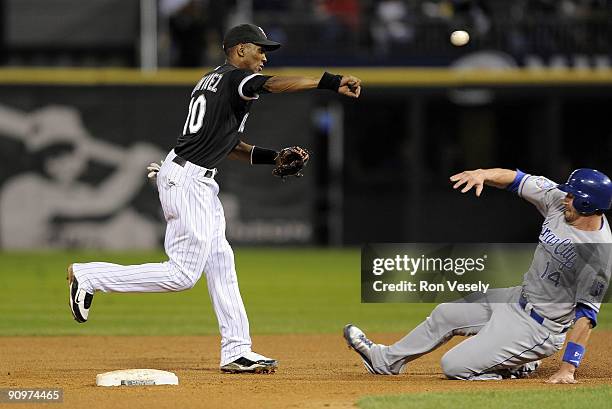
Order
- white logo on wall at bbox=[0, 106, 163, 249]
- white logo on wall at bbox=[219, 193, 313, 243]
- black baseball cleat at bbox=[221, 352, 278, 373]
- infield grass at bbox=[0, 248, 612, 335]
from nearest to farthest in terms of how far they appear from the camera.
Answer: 1. black baseball cleat at bbox=[221, 352, 278, 373]
2. infield grass at bbox=[0, 248, 612, 335]
3. white logo on wall at bbox=[0, 106, 163, 249]
4. white logo on wall at bbox=[219, 193, 313, 243]

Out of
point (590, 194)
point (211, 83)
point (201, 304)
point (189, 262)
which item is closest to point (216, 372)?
point (189, 262)

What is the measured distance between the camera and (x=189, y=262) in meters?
7.38

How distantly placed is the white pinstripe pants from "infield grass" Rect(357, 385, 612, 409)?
1.41m

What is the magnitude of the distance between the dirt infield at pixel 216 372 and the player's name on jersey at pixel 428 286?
1.85ft

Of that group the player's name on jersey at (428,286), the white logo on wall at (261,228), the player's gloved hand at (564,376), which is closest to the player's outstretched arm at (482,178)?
the player's name on jersey at (428,286)

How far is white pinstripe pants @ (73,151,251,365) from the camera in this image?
290 inches

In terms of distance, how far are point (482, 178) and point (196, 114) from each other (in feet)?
6.04

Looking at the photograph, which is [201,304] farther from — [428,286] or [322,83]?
[322,83]

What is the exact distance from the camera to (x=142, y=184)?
2022cm

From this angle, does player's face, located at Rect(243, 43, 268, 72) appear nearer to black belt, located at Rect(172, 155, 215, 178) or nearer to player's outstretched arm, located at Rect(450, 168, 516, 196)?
black belt, located at Rect(172, 155, 215, 178)

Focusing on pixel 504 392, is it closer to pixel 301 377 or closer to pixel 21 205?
pixel 301 377

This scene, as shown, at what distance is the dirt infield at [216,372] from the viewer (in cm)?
660

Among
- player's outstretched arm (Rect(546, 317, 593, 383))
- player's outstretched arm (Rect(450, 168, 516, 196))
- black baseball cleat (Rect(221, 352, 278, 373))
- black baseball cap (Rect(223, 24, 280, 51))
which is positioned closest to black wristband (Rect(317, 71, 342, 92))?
black baseball cap (Rect(223, 24, 280, 51))

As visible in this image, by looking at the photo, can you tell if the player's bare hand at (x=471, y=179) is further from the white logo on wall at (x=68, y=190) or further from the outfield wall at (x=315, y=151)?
the white logo on wall at (x=68, y=190)
